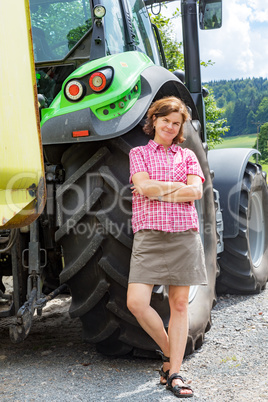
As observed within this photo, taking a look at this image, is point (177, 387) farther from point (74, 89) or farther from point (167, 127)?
point (74, 89)

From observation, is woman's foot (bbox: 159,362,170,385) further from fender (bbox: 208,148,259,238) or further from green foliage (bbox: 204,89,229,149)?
green foliage (bbox: 204,89,229,149)

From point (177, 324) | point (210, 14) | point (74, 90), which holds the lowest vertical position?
point (177, 324)

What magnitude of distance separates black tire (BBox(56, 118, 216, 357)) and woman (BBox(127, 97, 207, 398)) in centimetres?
8

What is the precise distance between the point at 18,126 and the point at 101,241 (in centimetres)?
91

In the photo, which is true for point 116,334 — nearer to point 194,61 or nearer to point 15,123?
point 15,123

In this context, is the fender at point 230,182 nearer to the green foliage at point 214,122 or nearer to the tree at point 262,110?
the green foliage at point 214,122

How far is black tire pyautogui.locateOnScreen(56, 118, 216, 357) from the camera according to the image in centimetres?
272

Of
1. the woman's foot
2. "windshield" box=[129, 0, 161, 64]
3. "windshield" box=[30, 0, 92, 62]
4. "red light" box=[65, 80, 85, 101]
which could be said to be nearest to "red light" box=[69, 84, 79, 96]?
"red light" box=[65, 80, 85, 101]

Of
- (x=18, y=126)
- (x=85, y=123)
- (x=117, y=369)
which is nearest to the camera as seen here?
(x=18, y=126)

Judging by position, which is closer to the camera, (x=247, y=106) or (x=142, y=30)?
(x=142, y=30)

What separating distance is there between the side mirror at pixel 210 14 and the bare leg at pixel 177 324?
2.49 metres

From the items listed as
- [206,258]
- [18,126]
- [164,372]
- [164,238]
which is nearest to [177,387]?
[164,372]

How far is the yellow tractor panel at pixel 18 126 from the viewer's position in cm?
191

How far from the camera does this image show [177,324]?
280 centimetres
